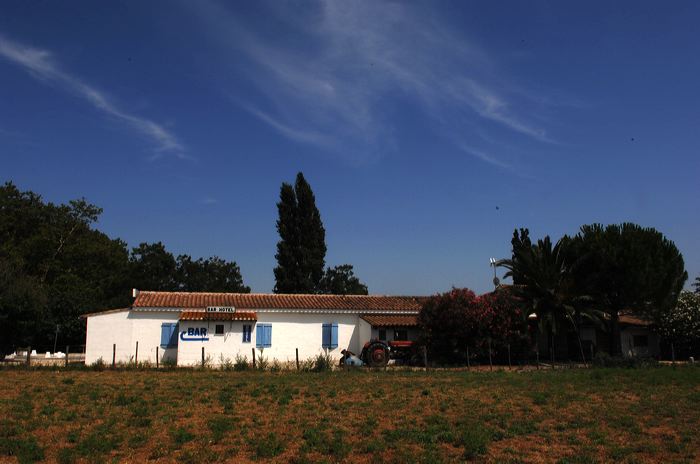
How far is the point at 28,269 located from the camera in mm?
50844

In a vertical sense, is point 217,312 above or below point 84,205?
below

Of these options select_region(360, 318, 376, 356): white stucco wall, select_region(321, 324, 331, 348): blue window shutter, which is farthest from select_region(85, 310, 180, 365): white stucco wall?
select_region(360, 318, 376, 356): white stucco wall

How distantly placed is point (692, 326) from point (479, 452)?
2827cm

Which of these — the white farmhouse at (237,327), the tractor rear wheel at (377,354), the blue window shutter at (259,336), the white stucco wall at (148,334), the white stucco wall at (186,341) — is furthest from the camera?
the blue window shutter at (259,336)

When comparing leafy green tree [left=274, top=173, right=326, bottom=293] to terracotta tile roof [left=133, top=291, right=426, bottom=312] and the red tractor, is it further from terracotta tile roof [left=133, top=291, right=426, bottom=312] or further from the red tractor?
the red tractor

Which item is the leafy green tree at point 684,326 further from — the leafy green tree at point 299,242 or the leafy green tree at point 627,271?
the leafy green tree at point 299,242

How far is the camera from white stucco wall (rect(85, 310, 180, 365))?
30156mm

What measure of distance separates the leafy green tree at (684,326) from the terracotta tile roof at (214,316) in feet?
77.3

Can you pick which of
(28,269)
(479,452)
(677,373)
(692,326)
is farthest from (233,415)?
(28,269)

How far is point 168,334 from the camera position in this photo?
102ft

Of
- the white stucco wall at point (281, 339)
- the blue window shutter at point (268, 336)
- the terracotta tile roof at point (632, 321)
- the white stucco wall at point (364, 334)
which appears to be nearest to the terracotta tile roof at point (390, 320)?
the white stucco wall at point (364, 334)

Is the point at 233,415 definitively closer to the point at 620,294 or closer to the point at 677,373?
the point at 677,373

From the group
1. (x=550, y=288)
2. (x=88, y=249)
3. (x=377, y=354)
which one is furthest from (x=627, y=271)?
(x=88, y=249)

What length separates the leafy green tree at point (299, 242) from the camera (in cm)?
4944
